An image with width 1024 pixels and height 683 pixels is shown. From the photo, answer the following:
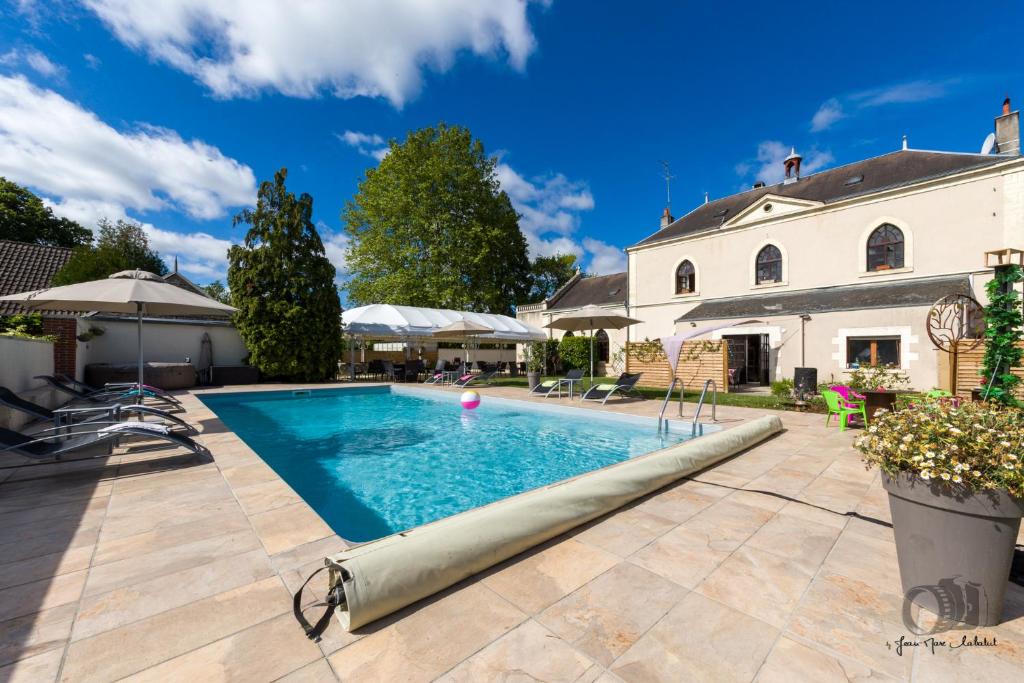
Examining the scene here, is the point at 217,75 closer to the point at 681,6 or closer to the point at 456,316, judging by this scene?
the point at 456,316

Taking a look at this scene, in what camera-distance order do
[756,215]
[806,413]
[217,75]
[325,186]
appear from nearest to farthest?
[806,413]
[217,75]
[756,215]
[325,186]

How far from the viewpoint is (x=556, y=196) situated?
43.9 m

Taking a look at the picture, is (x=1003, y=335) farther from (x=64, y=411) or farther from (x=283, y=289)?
(x=283, y=289)

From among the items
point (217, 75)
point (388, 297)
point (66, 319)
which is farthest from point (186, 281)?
point (217, 75)

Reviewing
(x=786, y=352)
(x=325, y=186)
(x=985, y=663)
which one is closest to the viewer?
(x=985, y=663)

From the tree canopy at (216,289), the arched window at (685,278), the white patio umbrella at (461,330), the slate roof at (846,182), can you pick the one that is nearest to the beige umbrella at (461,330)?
the white patio umbrella at (461,330)

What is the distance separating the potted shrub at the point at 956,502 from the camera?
5.97 feet

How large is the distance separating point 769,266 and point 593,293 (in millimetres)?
10907

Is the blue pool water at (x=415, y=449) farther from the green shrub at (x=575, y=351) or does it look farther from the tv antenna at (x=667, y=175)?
the tv antenna at (x=667, y=175)

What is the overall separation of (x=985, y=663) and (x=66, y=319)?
15965mm

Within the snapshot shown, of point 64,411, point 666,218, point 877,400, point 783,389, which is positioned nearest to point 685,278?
point 666,218

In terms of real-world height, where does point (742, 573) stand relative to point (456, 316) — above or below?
below

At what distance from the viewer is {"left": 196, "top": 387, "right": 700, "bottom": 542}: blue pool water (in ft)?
16.0

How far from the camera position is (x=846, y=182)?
57.8ft
